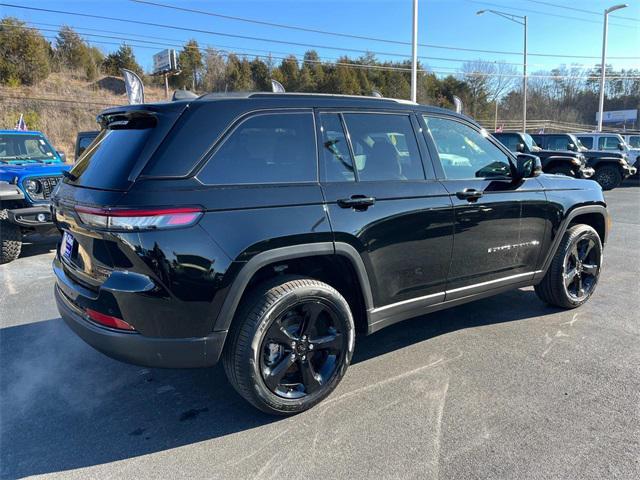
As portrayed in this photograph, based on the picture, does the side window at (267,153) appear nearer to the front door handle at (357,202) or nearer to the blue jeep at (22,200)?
the front door handle at (357,202)

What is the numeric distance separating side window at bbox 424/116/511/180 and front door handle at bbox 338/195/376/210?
864mm

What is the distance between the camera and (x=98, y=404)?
313cm

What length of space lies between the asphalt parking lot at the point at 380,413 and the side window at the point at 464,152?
1405 mm

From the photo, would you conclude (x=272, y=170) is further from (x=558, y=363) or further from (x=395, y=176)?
(x=558, y=363)

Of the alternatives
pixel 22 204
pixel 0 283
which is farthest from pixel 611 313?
pixel 22 204

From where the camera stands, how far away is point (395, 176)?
3.36 meters

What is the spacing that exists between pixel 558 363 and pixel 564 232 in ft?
4.55

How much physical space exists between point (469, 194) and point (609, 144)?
16.7 m

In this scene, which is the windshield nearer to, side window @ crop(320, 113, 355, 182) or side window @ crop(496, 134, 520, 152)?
side window @ crop(320, 113, 355, 182)

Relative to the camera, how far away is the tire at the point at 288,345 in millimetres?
2730

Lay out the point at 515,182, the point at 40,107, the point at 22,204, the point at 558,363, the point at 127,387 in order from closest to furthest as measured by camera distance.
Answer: the point at 127,387
the point at 558,363
the point at 515,182
the point at 22,204
the point at 40,107

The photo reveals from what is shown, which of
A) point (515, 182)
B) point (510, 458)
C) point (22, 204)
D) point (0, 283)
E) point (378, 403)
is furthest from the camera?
point (22, 204)

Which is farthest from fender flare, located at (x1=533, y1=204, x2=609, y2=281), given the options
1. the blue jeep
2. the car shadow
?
the blue jeep

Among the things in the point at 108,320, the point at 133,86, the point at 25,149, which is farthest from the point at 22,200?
the point at 133,86
